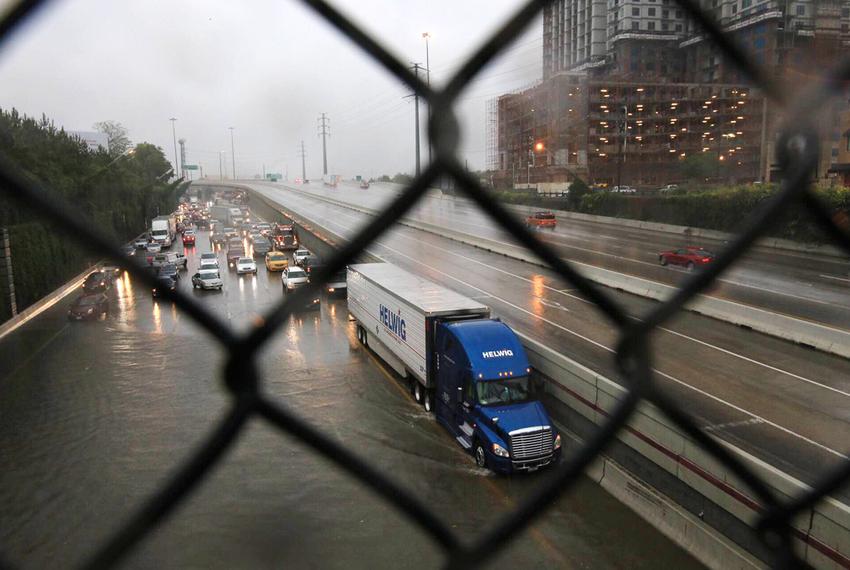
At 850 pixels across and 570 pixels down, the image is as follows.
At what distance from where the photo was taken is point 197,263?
23375mm

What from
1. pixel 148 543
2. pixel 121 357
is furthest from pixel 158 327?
pixel 148 543

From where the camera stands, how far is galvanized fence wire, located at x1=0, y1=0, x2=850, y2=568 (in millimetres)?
597

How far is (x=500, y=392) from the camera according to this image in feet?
26.7

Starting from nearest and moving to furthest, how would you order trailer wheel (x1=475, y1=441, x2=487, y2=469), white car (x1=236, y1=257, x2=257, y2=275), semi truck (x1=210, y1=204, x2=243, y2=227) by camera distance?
1. trailer wheel (x1=475, y1=441, x2=487, y2=469)
2. white car (x1=236, y1=257, x2=257, y2=275)
3. semi truck (x1=210, y1=204, x2=243, y2=227)

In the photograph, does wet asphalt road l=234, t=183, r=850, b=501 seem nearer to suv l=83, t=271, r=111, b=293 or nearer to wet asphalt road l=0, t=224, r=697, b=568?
wet asphalt road l=0, t=224, r=697, b=568

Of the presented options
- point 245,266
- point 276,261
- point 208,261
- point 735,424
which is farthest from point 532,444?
point 245,266

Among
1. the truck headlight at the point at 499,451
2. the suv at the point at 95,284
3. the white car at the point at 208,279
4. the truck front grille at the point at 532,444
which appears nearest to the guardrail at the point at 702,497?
the truck front grille at the point at 532,444

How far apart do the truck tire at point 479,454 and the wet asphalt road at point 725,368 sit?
212 centimetres

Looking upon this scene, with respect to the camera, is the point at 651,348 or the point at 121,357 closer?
the point at 651,348

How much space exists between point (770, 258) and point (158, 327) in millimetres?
16344

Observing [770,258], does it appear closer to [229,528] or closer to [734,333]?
[734,333]

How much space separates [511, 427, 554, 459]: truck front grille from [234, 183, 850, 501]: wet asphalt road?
1.55 m

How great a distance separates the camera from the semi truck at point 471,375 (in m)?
7.62

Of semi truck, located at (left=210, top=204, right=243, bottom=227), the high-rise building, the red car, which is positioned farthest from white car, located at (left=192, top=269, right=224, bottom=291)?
the red car
